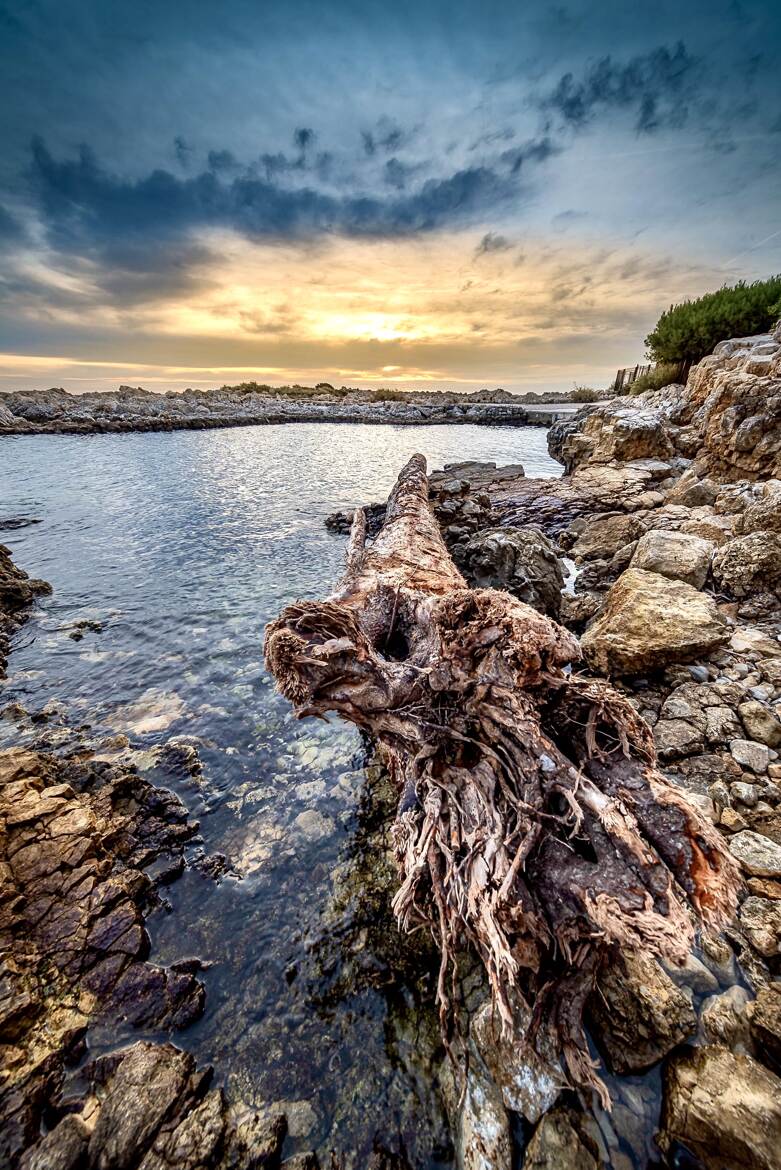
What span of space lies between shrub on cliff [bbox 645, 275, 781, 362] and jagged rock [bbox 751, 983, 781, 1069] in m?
21.0

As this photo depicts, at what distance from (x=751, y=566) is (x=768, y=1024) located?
479cm

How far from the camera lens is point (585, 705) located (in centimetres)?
251

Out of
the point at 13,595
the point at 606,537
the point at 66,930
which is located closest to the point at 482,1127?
the point at 66,930

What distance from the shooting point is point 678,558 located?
572cm

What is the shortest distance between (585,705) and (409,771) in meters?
1.18

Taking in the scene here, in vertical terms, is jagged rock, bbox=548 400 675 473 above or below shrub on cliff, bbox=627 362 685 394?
below

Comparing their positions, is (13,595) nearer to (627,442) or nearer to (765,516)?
(765,516)

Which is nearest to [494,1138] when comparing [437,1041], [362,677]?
[437,1041]

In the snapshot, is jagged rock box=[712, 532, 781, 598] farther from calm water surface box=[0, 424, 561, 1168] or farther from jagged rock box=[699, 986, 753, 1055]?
calm water surface box=[0, 424, 561, 1168]

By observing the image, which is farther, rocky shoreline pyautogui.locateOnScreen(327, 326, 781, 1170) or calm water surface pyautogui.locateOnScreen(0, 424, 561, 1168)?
calm water surface pyautogui.locateOnScreen(0, 424, 561, 1168)

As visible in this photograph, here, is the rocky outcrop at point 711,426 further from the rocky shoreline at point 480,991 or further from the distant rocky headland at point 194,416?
the distant rocky headland at point 194,416

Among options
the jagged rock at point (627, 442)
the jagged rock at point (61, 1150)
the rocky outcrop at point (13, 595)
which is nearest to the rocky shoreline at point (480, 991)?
the jagged rock at point (61, 1150)

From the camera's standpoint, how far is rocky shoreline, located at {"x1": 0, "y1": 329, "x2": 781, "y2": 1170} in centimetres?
190

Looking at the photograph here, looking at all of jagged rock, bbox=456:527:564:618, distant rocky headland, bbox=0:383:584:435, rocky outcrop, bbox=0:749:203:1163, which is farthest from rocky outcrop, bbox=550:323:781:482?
A: distant rocky headland, bbox=0:383:584:435
